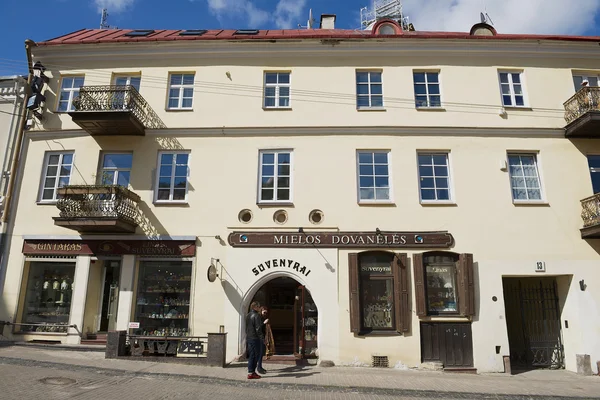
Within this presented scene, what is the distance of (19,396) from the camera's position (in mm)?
7332

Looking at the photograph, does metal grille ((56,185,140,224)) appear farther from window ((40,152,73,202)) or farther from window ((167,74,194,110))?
window ((167,74,194,110))

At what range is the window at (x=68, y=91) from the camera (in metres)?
14.0

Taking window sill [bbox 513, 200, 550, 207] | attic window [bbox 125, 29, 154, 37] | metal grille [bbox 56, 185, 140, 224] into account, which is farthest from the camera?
attic window [bbox 125, 29, 154, 37]

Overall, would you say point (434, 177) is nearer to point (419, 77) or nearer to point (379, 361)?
point (419, 77)

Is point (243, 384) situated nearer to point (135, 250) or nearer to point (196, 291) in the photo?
point (196, 291)

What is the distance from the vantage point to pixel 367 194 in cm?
1271

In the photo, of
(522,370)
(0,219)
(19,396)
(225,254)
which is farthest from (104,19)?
(522,370)

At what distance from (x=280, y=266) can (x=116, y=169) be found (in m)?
6.54

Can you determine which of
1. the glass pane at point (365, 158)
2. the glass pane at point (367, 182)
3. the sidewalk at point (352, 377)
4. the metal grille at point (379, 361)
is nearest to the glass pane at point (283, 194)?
the glass pane at point (367, 182)

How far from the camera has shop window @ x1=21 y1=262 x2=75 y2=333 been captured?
41.5ft

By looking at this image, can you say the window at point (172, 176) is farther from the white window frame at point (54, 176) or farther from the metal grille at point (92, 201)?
the white window frame at point (54, 176)

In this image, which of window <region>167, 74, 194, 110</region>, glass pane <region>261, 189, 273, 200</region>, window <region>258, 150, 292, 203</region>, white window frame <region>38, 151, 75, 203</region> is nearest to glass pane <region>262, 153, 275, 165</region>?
window <region>258, 150, 292, 203</region>

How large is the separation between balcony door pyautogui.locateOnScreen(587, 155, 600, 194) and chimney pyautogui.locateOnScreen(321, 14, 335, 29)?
450 inches

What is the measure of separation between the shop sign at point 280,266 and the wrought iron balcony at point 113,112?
19.2ft
